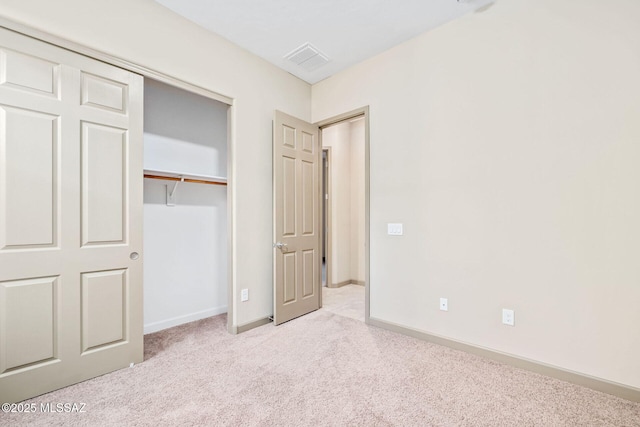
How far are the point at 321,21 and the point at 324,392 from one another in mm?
2910

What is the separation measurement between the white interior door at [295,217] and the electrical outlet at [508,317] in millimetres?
1982

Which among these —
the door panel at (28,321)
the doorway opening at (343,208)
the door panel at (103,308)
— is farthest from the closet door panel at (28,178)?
the doorway opening at (343,208)

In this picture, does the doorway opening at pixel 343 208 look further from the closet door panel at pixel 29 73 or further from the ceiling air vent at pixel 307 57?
the closet door panel at pixel 29 73

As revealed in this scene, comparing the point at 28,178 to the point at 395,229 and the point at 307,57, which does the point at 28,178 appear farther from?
the point at 395,229

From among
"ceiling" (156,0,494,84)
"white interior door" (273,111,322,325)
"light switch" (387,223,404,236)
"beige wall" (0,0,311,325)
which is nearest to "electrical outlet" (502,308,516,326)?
"light switch" (387,223,404,236)

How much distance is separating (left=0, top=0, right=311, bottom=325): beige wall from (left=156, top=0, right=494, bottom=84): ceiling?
0.18 metres

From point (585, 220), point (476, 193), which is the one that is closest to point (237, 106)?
point (476, 193)

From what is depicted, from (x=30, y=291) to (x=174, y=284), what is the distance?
1.30 meters

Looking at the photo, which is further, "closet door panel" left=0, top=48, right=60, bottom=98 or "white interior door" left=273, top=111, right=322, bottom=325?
"white interior door" left=273, top=111, right=322, bottom=325

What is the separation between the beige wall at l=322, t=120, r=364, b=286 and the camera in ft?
15.6

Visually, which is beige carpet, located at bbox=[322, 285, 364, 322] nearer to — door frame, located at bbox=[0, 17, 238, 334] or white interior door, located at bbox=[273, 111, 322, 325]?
white interior door, located at bbox=[273, 111, 322, 325]

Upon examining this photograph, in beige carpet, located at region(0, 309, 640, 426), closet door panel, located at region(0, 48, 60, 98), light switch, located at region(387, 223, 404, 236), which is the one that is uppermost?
closet door panel, located at region(0, 48, 60, 98)

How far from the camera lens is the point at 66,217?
188 cm

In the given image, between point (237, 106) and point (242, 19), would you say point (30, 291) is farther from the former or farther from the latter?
point (242, 19)
